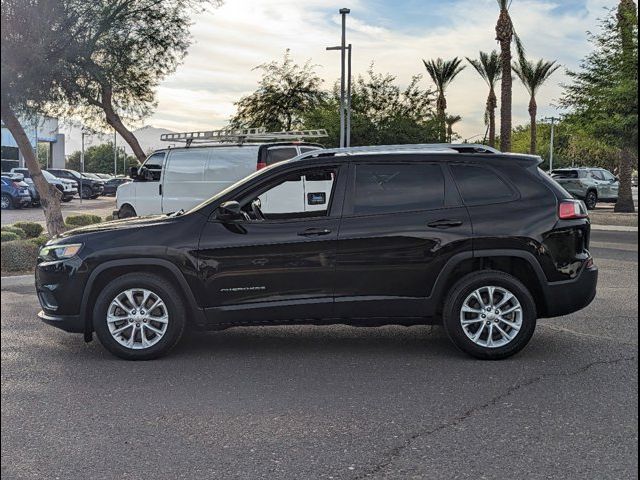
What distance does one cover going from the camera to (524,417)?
14.0 ft

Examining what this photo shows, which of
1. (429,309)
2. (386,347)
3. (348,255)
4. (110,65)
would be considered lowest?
(386,347)

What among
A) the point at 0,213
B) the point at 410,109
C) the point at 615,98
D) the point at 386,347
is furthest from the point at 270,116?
the point at 0,213

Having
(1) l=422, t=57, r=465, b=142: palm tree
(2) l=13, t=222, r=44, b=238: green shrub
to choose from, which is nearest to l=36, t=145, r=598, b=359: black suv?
(2) l=13, t=222, r=44, b=238: green shrub

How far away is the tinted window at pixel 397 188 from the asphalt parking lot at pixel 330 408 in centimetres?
122

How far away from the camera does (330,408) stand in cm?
440

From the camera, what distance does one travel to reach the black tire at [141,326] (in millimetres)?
5590

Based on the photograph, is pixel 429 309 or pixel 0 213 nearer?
pixel 0 213

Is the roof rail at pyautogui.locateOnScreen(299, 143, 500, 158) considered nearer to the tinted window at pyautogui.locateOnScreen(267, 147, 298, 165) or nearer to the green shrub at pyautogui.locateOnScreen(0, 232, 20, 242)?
the green shrub at pyautogui.locateOnScreen(0, 232, 20, 242)

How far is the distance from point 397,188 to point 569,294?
5.35 feet

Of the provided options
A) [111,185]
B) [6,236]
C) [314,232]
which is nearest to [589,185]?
[111,185]

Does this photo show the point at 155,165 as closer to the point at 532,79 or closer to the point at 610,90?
the point at 610,90

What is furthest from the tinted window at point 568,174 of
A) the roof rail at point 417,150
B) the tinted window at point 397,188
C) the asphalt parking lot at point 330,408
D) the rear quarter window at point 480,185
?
the tinted window at point 397,188

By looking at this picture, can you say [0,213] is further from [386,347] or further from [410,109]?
[410,109]

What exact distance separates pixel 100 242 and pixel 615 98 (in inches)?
681
